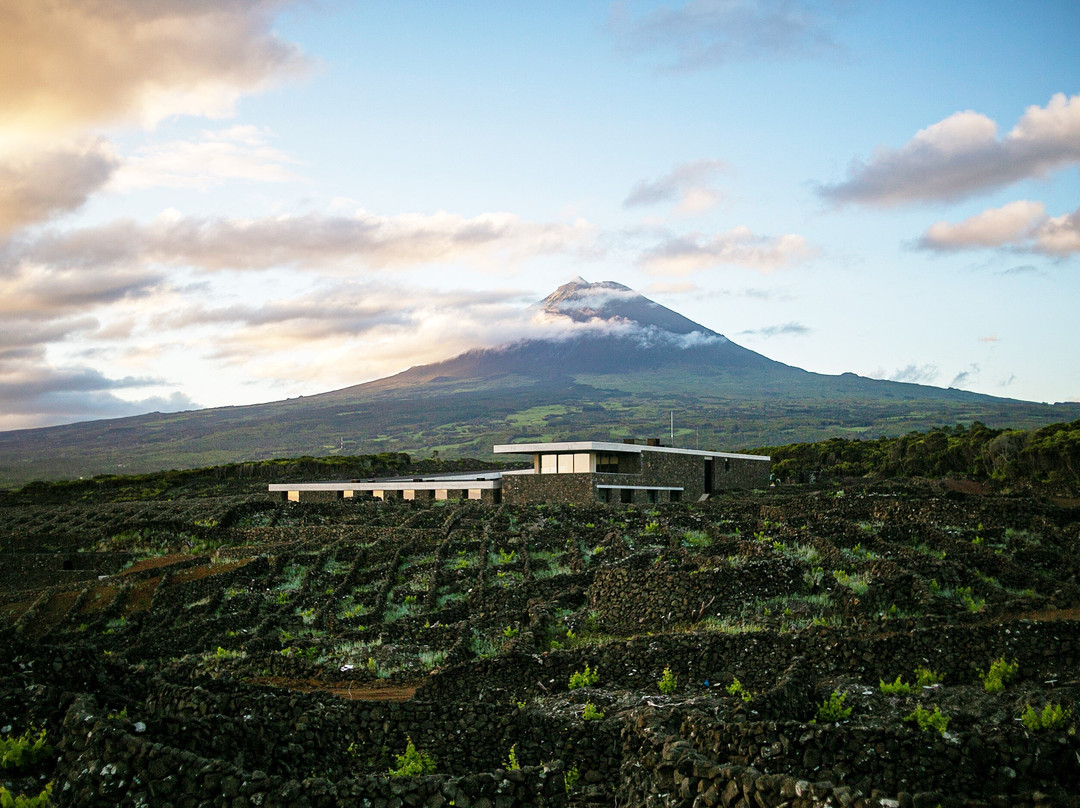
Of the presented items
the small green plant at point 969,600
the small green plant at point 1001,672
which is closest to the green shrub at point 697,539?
the small green plant at point 969,600

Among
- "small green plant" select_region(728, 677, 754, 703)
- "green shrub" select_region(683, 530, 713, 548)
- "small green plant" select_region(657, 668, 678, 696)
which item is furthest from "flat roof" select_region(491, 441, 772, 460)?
"small green plant" select_region(728, 677, 754, 703)

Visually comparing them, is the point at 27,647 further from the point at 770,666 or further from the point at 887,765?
the point at 770,666

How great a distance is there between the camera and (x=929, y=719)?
11.0 metres

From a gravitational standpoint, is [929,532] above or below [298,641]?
above

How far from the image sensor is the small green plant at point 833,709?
1321cm

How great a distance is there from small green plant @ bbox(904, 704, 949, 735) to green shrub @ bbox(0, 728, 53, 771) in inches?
421

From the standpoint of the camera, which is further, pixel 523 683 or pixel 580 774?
pixel 523 683

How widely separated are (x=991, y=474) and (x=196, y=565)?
190ft

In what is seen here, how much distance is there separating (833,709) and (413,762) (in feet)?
21.6

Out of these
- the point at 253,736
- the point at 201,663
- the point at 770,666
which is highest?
the point at 253,736

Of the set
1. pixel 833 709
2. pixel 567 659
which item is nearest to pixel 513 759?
pixel 833 709

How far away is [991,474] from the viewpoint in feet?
218

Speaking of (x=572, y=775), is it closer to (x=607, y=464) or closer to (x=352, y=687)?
(x=352, y=687)

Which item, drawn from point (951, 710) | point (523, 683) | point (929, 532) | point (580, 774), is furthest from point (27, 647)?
point (929, 532)
